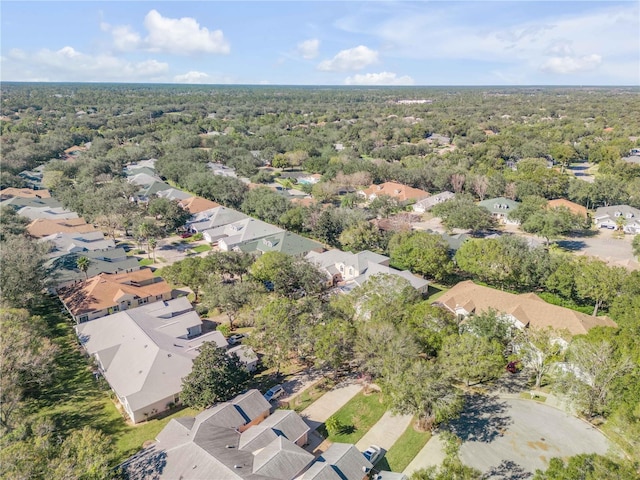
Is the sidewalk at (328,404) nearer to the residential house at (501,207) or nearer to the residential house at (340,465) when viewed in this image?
the residential house at (340,465)

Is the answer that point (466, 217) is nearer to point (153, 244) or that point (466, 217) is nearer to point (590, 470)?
point (153, 244)

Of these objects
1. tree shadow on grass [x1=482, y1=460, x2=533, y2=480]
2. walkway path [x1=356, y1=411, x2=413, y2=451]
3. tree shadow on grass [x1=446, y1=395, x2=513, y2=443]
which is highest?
tree shadow on grass [x1=482, y1=460, x2=533, y2=480]

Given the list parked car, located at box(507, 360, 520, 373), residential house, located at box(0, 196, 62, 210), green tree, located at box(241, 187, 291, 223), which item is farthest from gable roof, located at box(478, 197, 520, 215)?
residential house, located at box(0, 196, 62, 210)

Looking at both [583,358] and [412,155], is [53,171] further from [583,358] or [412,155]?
[583,358]

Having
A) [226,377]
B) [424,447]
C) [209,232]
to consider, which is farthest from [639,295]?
[209,232]

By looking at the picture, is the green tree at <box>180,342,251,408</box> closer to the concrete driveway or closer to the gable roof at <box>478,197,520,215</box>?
the concrete driveway
